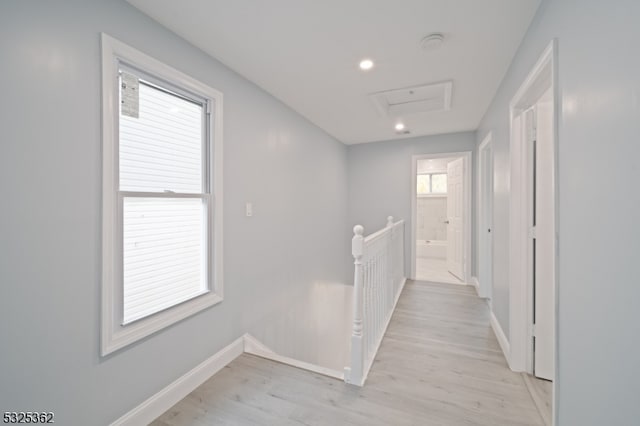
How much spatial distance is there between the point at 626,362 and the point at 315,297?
10.5ft

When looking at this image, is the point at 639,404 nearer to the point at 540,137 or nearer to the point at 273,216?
the point at 540,137

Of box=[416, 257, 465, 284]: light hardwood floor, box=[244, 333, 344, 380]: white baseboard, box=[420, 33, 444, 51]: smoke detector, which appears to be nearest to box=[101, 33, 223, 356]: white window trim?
box=[244, 333, 344, 380]: white baseboard

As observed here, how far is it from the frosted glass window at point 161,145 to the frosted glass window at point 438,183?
7.09 m

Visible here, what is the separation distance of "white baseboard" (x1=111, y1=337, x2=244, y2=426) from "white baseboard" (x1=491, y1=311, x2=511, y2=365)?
2.16m

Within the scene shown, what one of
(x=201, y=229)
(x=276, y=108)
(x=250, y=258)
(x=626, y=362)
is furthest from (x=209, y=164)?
(x=626, y=362)

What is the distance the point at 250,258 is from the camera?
254 centimetres

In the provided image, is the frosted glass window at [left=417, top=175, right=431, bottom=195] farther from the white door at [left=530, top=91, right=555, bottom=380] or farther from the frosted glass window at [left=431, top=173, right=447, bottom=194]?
the white door at [left=530, top=91, right=555, bottom=380]

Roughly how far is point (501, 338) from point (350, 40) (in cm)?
273

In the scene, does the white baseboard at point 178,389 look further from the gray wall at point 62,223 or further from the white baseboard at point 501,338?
the white baseboard at point 501,338

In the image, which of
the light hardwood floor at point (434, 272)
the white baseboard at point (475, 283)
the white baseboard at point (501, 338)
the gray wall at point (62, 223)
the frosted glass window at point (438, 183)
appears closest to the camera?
the gray wall at point (62, 223)

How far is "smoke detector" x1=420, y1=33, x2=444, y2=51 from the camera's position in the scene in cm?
186

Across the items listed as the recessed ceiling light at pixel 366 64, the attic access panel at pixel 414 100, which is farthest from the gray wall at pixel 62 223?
the attic access panel at pixel 414 100

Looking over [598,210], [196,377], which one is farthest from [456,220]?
[196,377]

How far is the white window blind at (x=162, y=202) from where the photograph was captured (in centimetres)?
163
